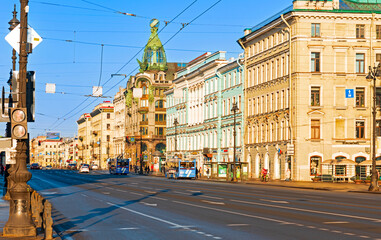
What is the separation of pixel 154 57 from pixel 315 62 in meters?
82.6

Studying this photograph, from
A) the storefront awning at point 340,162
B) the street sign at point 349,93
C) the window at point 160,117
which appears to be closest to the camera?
the storefront awning at point 340,162

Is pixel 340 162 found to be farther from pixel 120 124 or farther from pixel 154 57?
pixel 120 124

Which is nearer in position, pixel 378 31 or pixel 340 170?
pixel 340 170

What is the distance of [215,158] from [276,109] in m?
21.5

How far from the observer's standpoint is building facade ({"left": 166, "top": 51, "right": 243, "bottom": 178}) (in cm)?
8188

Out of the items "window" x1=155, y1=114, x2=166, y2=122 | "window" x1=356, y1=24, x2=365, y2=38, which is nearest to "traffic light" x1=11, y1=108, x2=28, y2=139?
"window" x1=356, y1=24, x2=365, y2=38

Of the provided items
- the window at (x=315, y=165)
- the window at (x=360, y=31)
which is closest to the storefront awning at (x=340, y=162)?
the window at (x=315, y=165)

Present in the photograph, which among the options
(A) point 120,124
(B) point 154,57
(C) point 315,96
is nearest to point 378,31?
(C) point 315,96

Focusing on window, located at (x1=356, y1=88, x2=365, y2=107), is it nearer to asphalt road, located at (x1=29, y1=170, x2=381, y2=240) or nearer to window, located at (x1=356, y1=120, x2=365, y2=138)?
window, located at (x1=356, y1=120, x2=365, y2=138)

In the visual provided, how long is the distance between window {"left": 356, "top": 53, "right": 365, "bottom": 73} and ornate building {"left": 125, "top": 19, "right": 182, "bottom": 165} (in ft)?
243

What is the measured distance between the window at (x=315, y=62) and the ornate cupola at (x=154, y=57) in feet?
248

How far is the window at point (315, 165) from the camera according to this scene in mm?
64375

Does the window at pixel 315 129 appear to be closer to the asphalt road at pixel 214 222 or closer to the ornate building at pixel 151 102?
the asphalt road at pixel 214 222

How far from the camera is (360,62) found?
65375 millimetres
